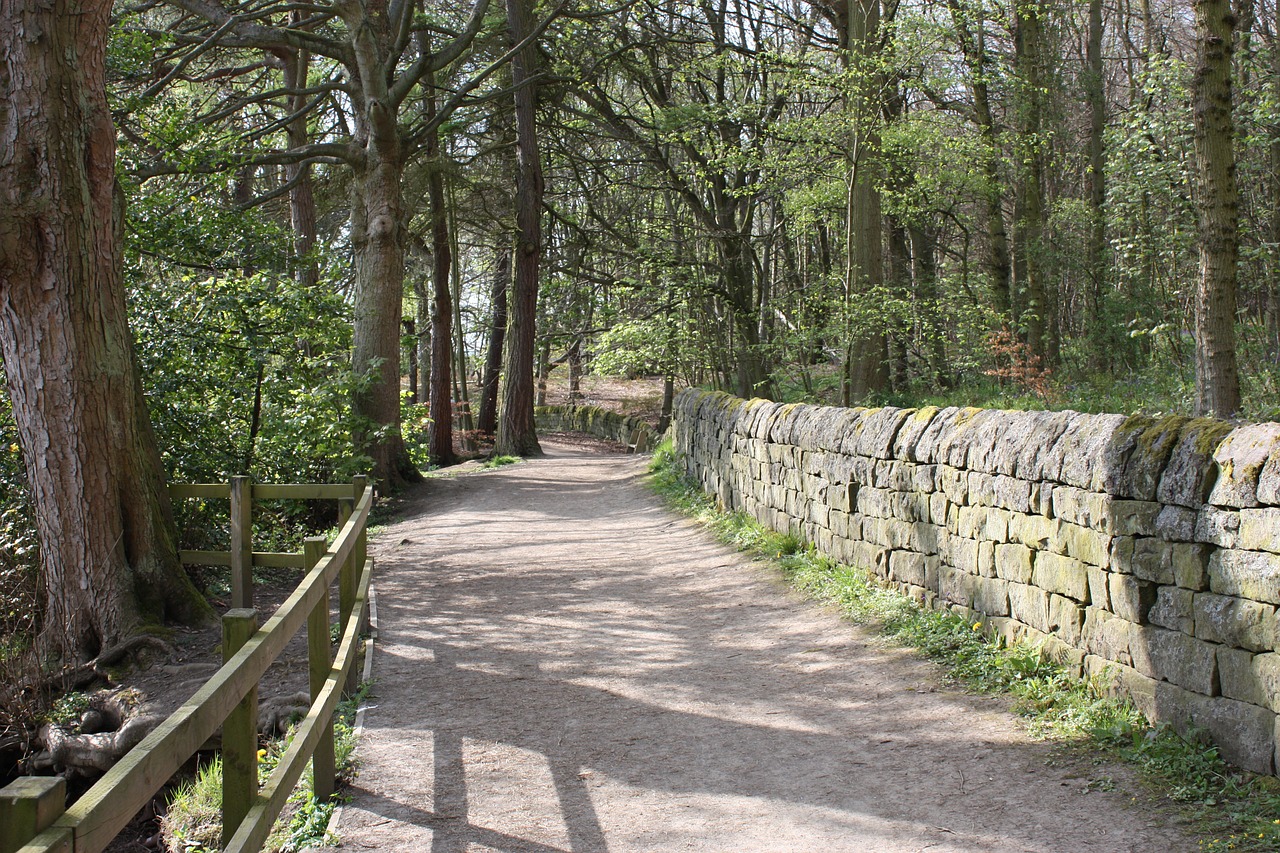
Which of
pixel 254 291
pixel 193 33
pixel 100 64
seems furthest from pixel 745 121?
pixel 100 64

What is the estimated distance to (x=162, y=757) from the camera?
7.59ft

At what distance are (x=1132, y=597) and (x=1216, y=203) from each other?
200 inches

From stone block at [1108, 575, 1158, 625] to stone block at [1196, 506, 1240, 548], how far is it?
43 cm

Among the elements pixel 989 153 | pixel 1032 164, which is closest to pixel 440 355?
pixel 989 153

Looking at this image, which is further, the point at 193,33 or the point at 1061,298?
the point at 1061,298

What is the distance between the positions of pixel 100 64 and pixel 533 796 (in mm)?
5905

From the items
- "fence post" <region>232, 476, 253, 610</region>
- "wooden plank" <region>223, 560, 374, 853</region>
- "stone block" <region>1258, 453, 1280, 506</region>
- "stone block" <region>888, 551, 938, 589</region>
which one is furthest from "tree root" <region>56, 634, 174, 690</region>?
"stone block" <region>1258, 453, 1280, 506</region>

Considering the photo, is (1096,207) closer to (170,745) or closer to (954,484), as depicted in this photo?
(954,484)

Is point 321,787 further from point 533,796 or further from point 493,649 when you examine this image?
point 493,649

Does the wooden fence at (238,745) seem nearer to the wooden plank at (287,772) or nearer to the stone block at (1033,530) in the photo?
the wooden plank at (287,772)

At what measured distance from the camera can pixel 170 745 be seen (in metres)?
2.38

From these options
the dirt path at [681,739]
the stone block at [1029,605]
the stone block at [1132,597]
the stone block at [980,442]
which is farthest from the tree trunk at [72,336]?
the stone block at [1132,597]

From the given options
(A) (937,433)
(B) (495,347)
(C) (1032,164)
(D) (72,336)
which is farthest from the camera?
(B) (495,347)

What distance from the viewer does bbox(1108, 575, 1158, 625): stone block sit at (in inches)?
180
